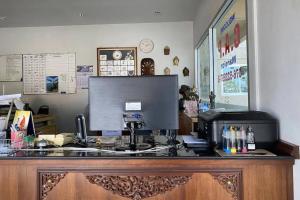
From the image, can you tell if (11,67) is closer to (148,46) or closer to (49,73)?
(49,73)

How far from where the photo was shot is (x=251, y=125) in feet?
5.67

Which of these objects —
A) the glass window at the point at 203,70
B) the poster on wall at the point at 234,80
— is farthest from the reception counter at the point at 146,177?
the glass window at the point at 203,70

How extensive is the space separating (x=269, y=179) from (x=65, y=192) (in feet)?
3.77

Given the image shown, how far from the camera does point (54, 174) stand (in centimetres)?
165

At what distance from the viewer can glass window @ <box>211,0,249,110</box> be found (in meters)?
2.57

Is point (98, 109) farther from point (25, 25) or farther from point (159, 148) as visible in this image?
point (25, 25)

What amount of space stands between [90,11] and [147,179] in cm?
412

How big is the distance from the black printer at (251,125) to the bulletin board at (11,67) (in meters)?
5.36

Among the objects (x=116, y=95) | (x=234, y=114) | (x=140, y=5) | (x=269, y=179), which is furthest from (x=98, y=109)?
(x=140, y=5)

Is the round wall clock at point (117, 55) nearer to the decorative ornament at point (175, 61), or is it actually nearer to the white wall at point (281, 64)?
the decorative ornament at point (175, 61)

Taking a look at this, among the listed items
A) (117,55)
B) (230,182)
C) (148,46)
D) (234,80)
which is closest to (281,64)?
(230,182)

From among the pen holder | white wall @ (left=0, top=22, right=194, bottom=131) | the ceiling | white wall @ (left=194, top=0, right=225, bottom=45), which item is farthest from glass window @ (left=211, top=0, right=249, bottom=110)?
white wall @ (left=0, top=22, right=194, bottom=131)

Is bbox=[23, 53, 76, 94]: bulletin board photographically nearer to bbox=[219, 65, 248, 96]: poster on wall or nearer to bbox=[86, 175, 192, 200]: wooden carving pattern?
bbox=[219, 65, 248, 96]: poster on wall

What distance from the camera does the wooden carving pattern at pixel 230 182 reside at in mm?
1592
